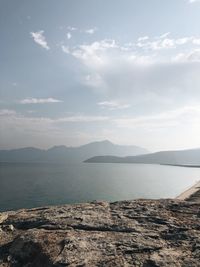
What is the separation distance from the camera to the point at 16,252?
13.7 m

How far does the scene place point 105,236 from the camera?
46.0ft

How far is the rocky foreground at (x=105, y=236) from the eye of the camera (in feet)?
39.2

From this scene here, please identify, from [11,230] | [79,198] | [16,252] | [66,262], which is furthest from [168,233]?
[79,198]

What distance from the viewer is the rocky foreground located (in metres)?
11.9

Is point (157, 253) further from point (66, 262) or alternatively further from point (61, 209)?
point (61, 209)

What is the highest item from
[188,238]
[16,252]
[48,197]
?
[188,238]

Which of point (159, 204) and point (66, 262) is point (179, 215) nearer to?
point (159, 204)

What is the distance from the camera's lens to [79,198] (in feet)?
348

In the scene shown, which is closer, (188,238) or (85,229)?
(188,238)

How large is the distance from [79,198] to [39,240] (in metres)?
94.0

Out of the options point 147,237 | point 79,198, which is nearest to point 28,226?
point 147,237

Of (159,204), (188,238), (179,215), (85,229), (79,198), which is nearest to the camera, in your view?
(188,238)

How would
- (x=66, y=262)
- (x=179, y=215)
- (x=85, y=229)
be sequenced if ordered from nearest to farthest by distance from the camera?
(x=66, y=262)
(x=85, y=229)
(x=179, y=215)

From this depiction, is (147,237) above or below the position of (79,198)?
above
